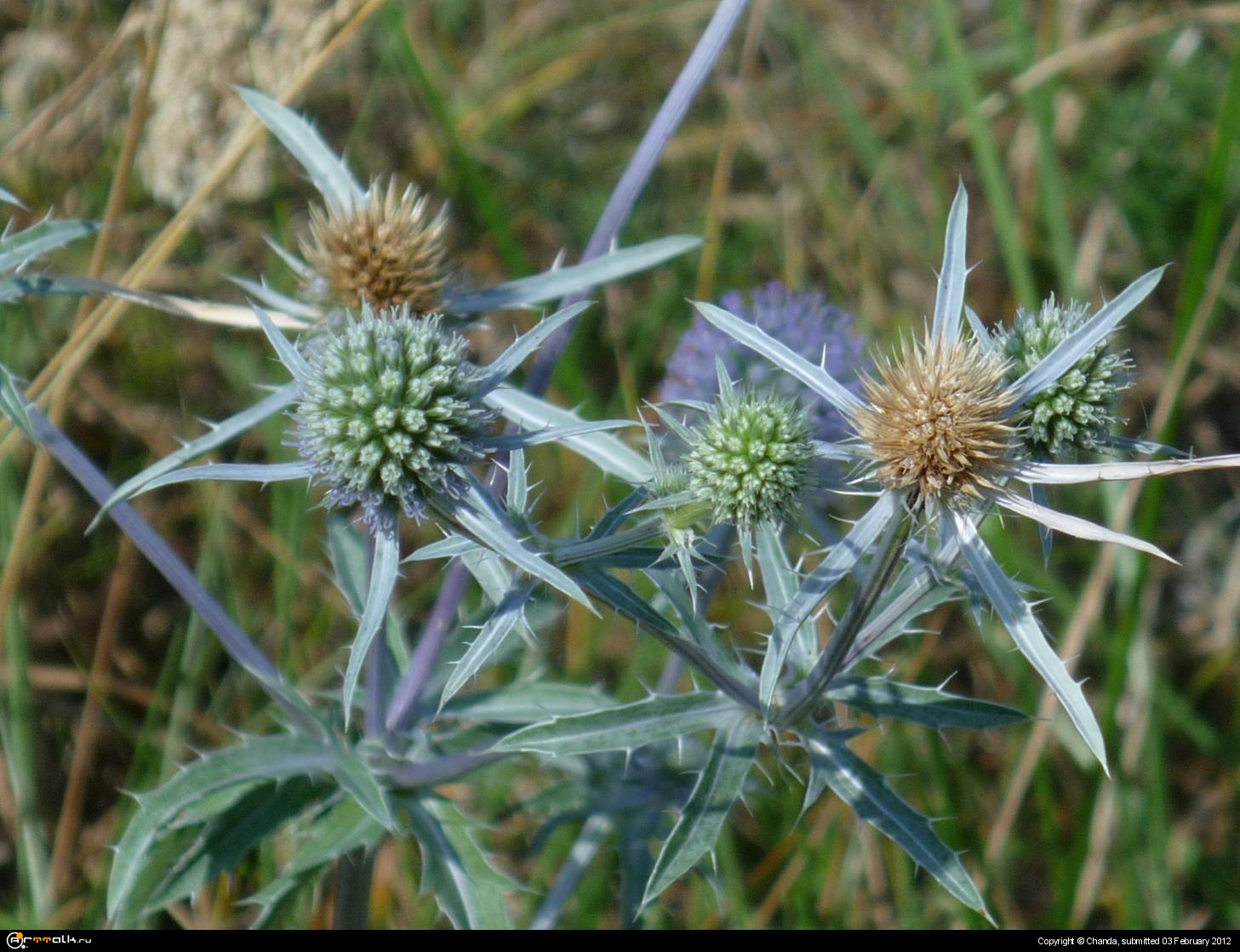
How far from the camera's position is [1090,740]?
150cm

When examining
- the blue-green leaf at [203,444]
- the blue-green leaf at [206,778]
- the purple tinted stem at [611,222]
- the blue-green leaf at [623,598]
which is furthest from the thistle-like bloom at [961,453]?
the blue-green leaf at [206,778]

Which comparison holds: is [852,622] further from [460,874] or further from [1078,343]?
[460,874]

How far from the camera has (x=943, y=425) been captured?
159 cm

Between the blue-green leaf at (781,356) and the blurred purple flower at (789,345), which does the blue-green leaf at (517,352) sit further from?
the blurred purple flower at (789,345)

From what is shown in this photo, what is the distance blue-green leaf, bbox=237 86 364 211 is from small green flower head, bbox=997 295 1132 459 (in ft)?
4.23

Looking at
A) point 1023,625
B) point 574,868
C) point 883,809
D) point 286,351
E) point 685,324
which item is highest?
point 685,324

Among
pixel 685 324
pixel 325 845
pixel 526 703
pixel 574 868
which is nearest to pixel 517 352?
pixel 526 703

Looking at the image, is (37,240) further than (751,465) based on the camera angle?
Yes

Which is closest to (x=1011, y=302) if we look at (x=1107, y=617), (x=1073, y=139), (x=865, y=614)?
(x=1073, y=139)

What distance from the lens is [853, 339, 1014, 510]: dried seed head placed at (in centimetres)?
158

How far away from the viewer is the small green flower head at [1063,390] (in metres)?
1.71

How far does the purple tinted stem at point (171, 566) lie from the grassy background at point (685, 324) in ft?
1.69

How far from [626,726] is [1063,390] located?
2.96 ft
